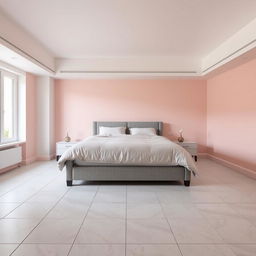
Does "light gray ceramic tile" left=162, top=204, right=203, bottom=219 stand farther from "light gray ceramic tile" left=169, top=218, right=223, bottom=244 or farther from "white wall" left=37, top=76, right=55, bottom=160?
"white wall" left=37, top=76, right=55, bottom=160

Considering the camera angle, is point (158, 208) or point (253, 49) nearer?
point (158, 208)

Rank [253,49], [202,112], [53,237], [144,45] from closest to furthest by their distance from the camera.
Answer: [53,237] < [253,49] < [144,45] < [202,112]

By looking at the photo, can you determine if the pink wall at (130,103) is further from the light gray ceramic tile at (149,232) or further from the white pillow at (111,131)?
the light gray ceramic tile at (149,232)

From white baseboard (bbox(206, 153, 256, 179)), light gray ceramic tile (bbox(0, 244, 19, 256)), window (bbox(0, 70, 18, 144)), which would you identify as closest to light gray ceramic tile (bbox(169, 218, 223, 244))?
light gray ceramic tile (bbox(0, 244, 19, 256))

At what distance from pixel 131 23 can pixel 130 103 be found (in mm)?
2614

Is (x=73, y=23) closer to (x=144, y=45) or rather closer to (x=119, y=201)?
(x=144, y=45)

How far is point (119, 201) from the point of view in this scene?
275 cm

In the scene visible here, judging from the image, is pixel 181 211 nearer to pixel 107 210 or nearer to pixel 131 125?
pixel 107 210

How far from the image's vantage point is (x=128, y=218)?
88.8 inches

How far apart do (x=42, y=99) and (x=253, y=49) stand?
4.84 meters

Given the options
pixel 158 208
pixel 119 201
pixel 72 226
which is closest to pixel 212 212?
pixel 158 208

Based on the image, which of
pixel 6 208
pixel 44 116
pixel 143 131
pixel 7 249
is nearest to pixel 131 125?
pixel 143 131

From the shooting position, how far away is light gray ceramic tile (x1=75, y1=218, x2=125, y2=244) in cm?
184

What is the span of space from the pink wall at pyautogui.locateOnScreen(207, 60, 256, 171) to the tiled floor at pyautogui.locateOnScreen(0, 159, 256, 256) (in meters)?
0.86
